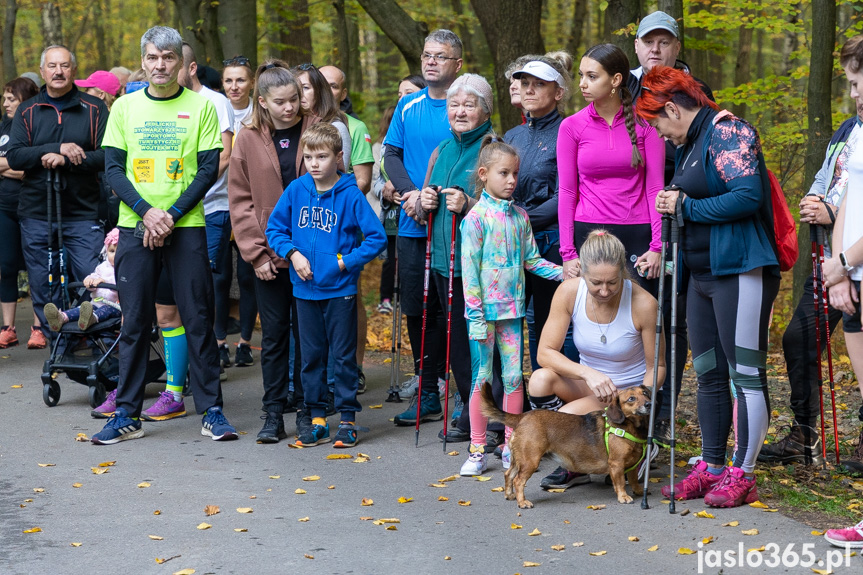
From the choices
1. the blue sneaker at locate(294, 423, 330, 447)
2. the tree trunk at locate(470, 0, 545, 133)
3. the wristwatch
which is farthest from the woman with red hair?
the tree trunk at locate(470, 0, 545, 133)

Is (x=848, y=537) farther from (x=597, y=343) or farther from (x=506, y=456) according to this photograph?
(x=506, y=456)

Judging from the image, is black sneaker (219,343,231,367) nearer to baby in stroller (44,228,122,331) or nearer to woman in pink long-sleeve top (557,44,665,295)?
baby in stroller (44,228,122,331)

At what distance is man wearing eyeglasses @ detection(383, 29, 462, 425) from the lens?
7.03 meters

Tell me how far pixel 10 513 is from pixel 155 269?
2.03 meters

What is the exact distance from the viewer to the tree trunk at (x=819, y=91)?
8852 mm

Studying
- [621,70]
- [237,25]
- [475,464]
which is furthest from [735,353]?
[237,25]

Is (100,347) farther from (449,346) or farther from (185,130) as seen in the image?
(449,346)

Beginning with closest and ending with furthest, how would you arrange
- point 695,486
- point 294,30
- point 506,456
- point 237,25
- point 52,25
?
point 695,486 < point 506,456 < point 237,25 < point 294,30 < point 52,25

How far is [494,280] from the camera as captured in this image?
5883mm

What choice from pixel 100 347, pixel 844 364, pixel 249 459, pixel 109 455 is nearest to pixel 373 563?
pixel 249 459

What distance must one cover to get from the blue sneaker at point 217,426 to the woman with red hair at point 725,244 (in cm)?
308

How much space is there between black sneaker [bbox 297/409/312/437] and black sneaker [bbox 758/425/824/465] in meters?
2.91

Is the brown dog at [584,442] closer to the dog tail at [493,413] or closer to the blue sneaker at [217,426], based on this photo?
the dog tail at [493,413]

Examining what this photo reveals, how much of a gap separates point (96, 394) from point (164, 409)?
0.70 meters
